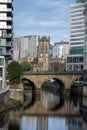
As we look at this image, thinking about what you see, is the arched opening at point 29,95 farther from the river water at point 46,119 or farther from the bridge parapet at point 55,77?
the river water at point 46,119

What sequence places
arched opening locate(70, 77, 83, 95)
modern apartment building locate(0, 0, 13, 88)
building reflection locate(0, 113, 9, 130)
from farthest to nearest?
arched opening locate(70, 77, 83, 95) < modern apartment building locate(0, 0, 13, 88) < building reflection locate(0, 113, 9, 130)

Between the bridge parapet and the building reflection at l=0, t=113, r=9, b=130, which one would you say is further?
the bridge parapet

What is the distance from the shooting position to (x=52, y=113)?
10100 centimetres

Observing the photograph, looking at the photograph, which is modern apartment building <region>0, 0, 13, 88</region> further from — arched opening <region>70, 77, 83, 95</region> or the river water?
arched opening <region>70, 77, 83, 95</region>

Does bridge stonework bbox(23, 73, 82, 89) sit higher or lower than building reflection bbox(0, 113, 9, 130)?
higher

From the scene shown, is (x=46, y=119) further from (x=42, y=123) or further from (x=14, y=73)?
(x=14, y=73)

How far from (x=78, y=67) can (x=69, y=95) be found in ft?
147

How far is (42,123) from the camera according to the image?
80812 mm

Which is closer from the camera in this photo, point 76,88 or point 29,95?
point 29,95

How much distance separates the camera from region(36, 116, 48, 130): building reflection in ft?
252

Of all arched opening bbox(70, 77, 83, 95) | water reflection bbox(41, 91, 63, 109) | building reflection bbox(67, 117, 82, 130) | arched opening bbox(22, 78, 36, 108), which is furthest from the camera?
arched opening bbox(70, 77, 83, 95)

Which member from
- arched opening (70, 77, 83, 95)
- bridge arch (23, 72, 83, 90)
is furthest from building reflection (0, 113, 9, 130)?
bridge arch (23, 72, 83, 90)

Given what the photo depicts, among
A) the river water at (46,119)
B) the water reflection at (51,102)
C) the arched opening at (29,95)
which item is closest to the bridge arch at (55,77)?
the arched opening at (29,95)

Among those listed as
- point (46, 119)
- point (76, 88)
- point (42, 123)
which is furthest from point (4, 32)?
point (76, 88)
